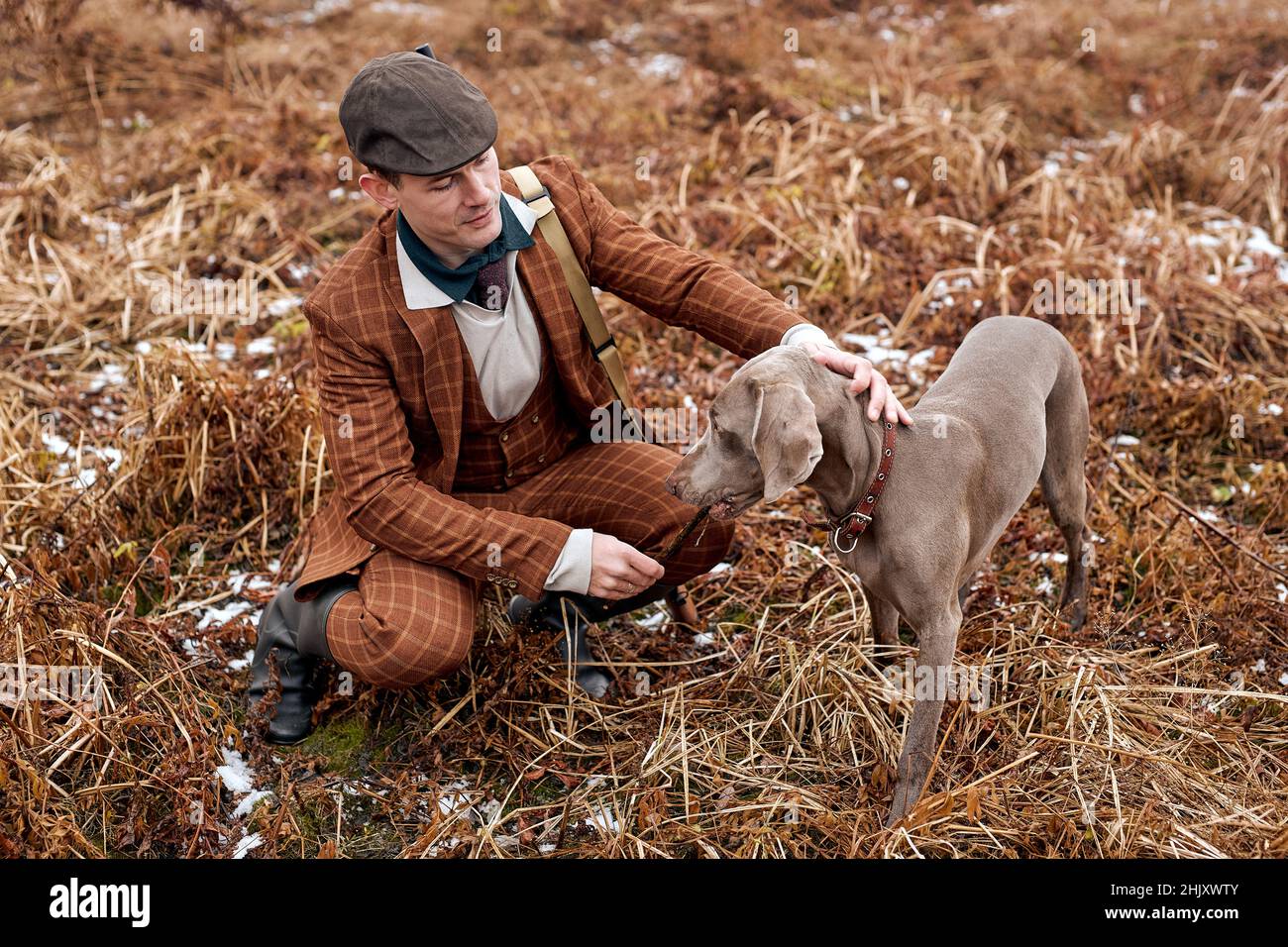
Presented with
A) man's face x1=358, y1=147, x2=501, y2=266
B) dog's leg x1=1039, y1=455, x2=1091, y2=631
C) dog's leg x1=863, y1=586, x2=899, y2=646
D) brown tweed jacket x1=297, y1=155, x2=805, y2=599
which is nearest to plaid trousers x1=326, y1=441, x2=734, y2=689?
brown tweed jacket x1=297, y1=155, x2=805, y2=599

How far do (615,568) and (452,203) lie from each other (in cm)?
102

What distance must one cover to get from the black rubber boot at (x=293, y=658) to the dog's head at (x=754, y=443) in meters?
1.14

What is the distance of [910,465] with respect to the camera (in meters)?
2.73

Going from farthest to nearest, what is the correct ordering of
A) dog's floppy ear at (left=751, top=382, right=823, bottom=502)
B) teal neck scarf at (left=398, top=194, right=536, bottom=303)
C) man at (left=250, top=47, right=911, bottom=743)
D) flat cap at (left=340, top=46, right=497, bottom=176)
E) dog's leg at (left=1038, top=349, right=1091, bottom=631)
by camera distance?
dog's leg at (left=1038, top=349, right=1091, bottom=631) → teal neck scarf at (left=398, top=194, right=536, bottom=303) → man at (left=250, top=47, right=911, bottom=743) → flat cap at (left=340, top=46, right=497, bottom=176) → dog's floppy ear at (left=751, top=382, right=823, bottom=502)

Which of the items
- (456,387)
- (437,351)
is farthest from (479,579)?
(437,351)

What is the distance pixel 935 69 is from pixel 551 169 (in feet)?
17.0

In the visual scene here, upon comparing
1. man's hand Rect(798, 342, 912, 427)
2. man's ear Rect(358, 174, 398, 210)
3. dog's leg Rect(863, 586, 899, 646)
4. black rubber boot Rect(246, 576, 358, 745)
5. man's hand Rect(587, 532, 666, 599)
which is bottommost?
black rubber boot Rect(246, 576, 358, 745)

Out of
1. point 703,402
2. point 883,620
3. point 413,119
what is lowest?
point 703,402

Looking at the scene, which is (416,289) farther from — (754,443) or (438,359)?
(754,443)

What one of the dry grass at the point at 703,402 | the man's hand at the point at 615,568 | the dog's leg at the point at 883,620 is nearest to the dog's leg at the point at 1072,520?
the dry grass at the point at 703,402

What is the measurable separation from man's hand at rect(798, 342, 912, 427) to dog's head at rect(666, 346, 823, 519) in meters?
0.12

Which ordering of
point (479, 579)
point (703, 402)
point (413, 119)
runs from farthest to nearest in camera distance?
point (703, 402) < point (479, 579) < point (413, 119)

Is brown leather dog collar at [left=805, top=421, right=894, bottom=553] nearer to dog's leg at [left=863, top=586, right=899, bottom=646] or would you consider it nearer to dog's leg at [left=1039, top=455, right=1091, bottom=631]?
dog's leg at [left=863, top=586, right=899, bottom=646]

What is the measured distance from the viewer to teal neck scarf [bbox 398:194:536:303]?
2867mm
